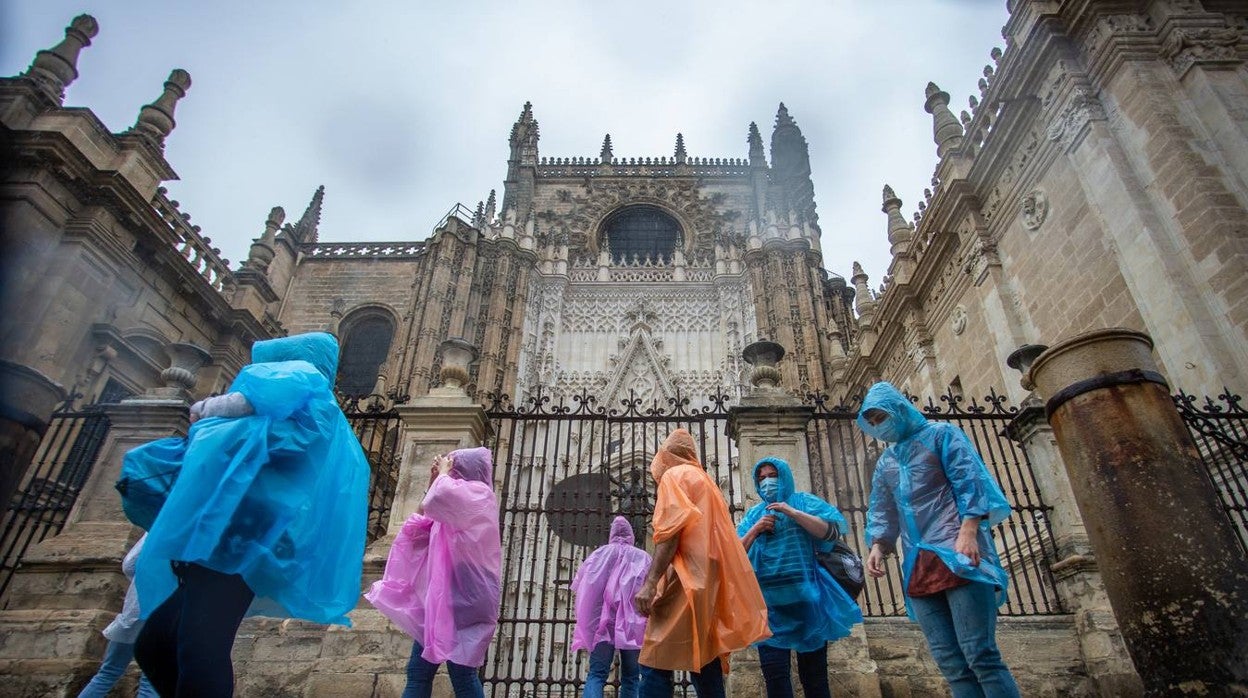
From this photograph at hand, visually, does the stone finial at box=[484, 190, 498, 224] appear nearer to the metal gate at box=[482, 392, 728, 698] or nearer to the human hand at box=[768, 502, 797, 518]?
the metal gate at box=[482, 392, 728, 698]

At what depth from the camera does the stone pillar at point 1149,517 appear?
8.50 feet

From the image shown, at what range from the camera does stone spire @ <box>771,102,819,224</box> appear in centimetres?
2155

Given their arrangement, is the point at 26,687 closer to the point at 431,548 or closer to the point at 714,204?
the point at 431,548

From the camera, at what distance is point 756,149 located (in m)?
24.8

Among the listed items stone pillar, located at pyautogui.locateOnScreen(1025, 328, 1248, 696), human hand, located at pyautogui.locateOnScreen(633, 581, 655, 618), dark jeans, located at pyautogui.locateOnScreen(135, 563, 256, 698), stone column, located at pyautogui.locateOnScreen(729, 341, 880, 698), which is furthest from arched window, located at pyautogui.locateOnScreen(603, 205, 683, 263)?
dark jeans, located at pyautogui.locateOnScreen(135, 563, 256, 698)

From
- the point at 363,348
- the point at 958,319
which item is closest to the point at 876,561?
the point at 958,319

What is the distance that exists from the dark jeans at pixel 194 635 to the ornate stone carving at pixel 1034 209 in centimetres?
950

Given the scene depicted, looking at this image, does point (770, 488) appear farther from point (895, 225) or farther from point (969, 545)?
point (895, 225)

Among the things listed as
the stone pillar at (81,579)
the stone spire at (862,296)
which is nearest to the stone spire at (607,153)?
the stone spire at (862,296)

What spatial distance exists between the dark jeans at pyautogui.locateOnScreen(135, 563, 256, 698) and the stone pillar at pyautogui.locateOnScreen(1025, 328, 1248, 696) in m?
3.60

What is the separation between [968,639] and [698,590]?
1163mm

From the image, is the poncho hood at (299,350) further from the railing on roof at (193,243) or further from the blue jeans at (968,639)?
the railing on roof at (193,243)

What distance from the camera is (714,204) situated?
23312mm

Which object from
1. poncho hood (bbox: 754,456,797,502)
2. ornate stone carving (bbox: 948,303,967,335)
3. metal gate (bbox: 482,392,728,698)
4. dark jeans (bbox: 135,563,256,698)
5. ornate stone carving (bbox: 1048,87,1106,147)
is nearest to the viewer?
dark jeans (bbox: 135,563,256,698)
